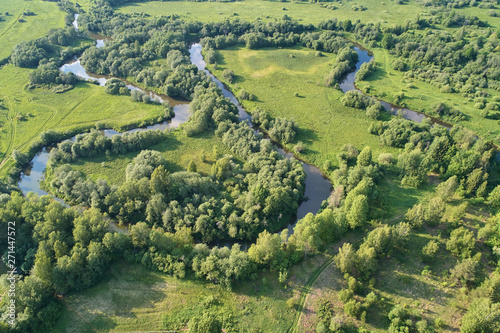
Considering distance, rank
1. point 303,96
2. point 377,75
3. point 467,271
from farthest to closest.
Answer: point 377,75, point 303,96, point 467,271

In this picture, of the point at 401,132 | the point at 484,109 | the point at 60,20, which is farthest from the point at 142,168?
the point at 60,20

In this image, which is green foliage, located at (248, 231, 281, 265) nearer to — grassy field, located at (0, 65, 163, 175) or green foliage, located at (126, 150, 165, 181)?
green foliage, located at (126, 150, 165, 181)

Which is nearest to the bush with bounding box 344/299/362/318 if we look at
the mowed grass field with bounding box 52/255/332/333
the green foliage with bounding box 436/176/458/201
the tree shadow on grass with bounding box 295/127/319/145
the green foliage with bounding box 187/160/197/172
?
the mowed grass field with bounding box 52/255/332/333

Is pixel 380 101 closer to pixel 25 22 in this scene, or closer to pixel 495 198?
pixel 495 198

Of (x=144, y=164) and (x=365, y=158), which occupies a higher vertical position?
(x=365, y=158)

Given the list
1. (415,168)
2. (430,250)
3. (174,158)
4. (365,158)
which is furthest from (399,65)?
(174,158)

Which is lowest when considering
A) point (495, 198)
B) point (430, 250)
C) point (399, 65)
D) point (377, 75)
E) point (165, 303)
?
point (165, 303)
